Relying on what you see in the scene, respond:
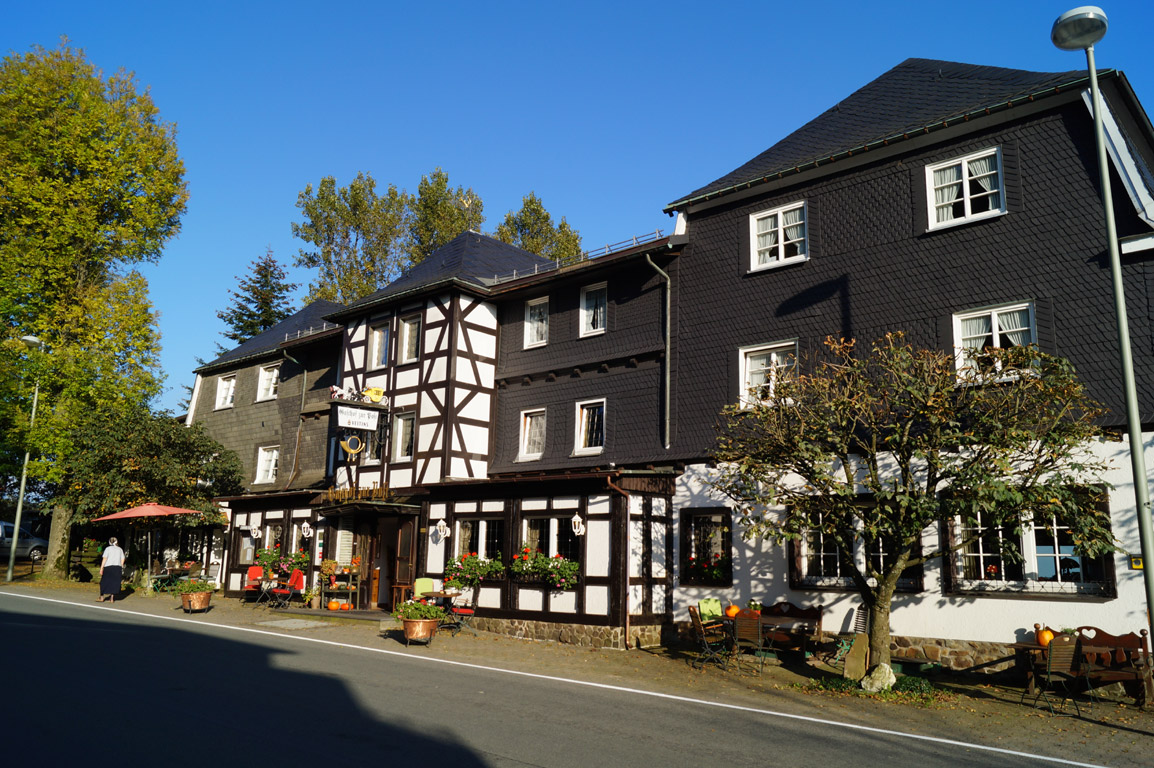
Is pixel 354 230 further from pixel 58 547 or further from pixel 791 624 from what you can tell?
pixel 791 624

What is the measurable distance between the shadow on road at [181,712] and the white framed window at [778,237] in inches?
475

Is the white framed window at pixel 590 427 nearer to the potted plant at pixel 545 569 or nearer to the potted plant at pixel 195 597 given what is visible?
the potted plant at pixel 545 569

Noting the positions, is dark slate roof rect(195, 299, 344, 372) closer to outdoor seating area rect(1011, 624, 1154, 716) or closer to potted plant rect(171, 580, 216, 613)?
potted plant rect(171, 580, 216, 613)

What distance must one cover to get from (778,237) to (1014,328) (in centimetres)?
527

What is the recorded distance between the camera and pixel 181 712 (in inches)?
332

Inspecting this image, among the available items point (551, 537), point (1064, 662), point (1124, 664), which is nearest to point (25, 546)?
point (551, 537)

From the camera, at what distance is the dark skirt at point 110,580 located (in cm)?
2302

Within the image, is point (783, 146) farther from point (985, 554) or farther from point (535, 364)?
point (985, 554)

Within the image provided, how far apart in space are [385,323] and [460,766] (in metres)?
19.5

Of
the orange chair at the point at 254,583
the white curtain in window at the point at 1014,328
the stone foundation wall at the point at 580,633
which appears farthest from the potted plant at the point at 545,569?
the orange chair at the point at 254,583

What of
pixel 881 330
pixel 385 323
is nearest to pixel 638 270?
pixel 881 330

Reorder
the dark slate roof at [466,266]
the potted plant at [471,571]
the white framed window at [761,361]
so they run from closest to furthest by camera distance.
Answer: the white framed window at [761,361] → the potted plant at [471,571] → the dark slate roof at [466,266]

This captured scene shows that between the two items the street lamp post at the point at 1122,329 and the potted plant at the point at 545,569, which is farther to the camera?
the potted plant at the point at 545,569

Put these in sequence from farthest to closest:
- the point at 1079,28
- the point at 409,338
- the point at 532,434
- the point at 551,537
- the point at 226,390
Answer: the point at 226,390 → the point at 409,338 → the point at 532,434 → the point at 551,537 → the point at 1079,28
